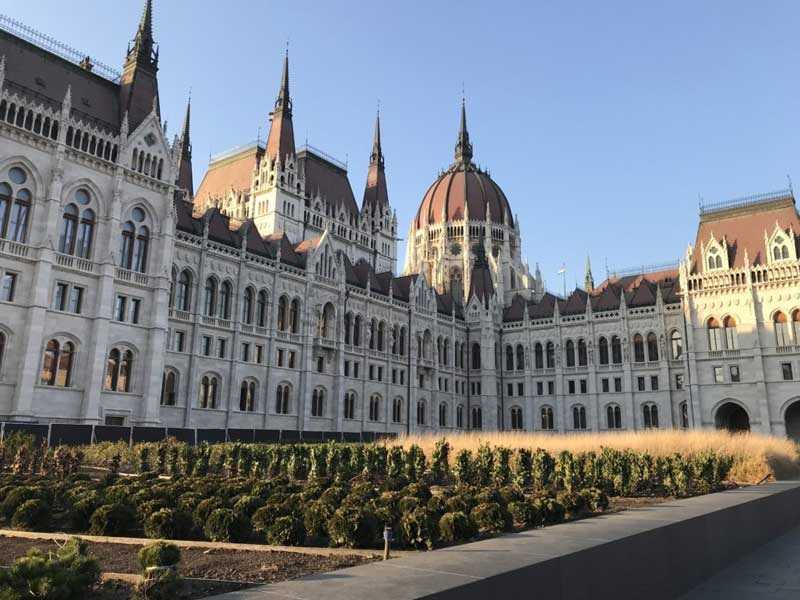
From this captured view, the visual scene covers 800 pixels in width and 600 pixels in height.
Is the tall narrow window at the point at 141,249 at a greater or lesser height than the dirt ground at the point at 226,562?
greater

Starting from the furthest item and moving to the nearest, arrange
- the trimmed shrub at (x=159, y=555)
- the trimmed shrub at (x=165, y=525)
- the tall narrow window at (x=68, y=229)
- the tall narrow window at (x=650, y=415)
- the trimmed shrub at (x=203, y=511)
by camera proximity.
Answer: the tall narrow window at (x=650, y=415)
the tall narrow window at (x=68, y=229)
the trimmed shrub at (x=203, y=511)
the trimmed shrub at (x=165, y=525)
the trimmed shrub at (x=159, y=555)

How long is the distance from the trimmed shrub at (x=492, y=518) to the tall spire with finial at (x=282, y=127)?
59.0 metres

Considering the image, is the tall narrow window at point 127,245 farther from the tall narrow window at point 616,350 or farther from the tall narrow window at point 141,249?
the tall narrow window at point 616,350

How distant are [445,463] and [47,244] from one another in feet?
82.5

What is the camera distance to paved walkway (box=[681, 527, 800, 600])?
9.43m

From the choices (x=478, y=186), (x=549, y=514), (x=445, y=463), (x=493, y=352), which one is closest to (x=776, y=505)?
(x=549, y=514)

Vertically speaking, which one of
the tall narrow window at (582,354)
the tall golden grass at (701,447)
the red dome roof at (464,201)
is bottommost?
the tall golden grass at (701,447)

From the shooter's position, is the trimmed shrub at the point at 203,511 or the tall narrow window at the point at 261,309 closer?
the trimmed shrub at the point at 203,511

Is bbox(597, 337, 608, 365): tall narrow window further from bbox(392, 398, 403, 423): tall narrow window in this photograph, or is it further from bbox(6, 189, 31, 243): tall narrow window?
bbox(6, 189, 31, 243): tall narrow window

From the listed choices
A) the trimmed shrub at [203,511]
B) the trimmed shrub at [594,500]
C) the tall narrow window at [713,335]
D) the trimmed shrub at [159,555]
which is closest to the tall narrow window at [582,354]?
the tall narrow window at [713,335]

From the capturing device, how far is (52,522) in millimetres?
12672

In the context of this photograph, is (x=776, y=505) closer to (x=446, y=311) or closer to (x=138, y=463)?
(x=138, y=463)

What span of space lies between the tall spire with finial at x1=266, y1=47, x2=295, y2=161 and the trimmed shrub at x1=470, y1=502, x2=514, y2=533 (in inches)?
2324

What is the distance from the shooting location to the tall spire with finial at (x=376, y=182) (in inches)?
3184
